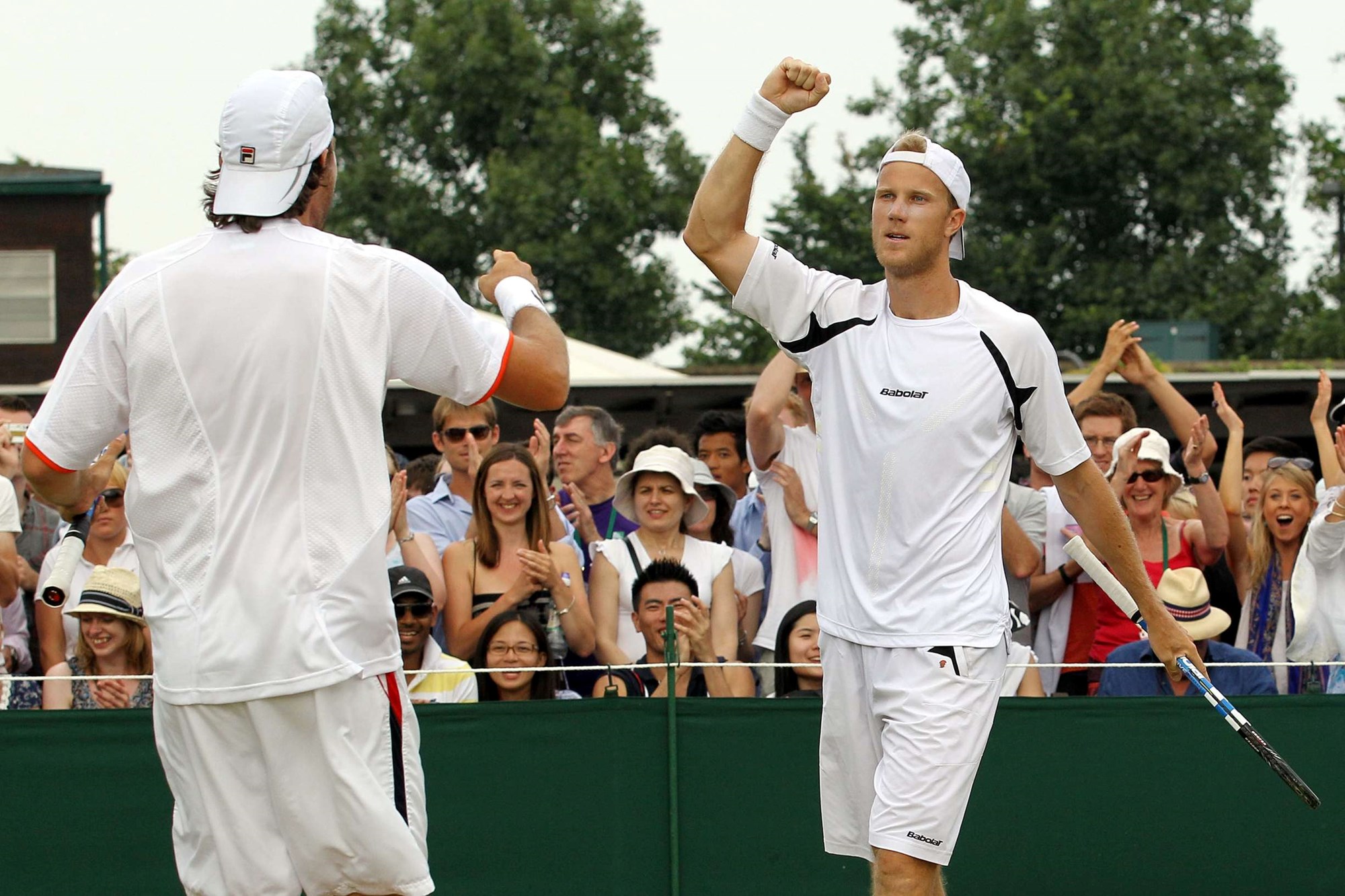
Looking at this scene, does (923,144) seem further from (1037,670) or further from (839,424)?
(1037,670)

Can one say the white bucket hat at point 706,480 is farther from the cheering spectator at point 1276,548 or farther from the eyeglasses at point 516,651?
the cheering spectator at point 1276,548

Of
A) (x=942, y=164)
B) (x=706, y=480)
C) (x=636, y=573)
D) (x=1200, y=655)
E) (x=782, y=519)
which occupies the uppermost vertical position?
(x=942, y=164)

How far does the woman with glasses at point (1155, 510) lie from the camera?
7773 mm

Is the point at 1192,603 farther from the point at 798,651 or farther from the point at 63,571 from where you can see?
the point at 63,571

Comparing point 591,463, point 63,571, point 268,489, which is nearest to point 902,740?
point 268,489

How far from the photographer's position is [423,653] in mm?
7148

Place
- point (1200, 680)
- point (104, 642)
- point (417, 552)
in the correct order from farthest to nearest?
1. point (417, 552)
2. point (104, 642)
3. point (1200, 680)

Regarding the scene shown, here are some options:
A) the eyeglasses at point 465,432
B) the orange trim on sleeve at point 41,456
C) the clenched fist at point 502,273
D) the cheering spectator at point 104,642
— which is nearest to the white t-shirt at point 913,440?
the clenched fist at point 502,273

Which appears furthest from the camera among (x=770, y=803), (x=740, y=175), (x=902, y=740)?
(x=770, y=803)

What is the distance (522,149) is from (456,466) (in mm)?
31161

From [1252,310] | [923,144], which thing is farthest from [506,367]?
[1252,310]

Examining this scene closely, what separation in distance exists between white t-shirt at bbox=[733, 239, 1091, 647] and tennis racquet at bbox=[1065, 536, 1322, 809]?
55 cm

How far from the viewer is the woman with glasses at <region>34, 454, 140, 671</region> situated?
746 centimetres

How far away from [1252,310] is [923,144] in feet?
109
